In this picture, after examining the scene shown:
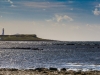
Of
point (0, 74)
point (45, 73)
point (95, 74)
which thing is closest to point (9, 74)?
point (0, 74)

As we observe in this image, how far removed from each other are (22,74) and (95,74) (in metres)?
12.2

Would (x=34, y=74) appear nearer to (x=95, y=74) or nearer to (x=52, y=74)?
(x=52, y=74)

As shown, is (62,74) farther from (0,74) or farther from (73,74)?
(0,74)

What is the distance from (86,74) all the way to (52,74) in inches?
221

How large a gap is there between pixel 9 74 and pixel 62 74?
885 cm

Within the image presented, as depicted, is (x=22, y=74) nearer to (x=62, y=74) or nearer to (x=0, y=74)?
(x=0, y=74)

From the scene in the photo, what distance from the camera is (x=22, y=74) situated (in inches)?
1877

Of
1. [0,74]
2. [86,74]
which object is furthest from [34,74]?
[86,74]

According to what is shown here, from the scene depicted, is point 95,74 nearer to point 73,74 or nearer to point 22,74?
point 73,74

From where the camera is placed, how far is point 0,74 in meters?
46.7

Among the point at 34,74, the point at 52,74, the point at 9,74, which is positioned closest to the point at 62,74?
the point at 52,74

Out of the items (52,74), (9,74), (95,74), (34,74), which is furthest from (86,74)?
(9,74)

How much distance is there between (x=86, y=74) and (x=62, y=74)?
13.0ft

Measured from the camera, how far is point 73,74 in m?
47.2
